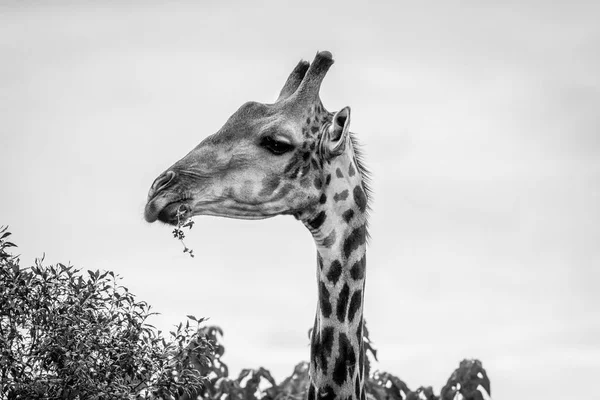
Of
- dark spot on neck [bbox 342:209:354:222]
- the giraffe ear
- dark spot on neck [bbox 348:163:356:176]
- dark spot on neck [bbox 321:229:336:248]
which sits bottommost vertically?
dark spot on neck [bbox 321:229:336:248]

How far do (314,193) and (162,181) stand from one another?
4.99 ft

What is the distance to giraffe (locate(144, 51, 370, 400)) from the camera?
10320 millimetres

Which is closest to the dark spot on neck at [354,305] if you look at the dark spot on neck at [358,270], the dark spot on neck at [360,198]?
the dark spot on neck at [358,270]

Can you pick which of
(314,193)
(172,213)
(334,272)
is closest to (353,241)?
A: (334,272)

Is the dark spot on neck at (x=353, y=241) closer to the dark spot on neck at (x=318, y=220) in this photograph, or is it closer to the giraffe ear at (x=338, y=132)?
the dark spot on neck at (x=318, y=220)

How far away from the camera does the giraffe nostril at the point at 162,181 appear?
9.95m

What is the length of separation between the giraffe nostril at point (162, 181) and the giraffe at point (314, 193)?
0.14 metres

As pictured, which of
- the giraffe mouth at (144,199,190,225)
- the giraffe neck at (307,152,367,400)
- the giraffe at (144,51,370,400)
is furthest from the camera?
the giraffe neck at (307,152,367,400)

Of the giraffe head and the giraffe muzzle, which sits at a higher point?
the giraffe head

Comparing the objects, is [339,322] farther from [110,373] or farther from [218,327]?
[218,327]

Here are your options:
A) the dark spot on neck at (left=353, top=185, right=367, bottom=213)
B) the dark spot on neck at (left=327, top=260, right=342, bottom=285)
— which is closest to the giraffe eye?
the dark spot on neck at (left=353, top=185, right=367, bottom=213)

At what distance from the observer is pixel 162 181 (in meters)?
9.98

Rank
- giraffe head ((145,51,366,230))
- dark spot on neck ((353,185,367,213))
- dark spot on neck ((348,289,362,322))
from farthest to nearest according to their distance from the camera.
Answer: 1. dark spot on neck ((353,185,367,213))
2. dark spot on neck ((348,289,362,322))
3. giraffe head ((145,51,366,230))

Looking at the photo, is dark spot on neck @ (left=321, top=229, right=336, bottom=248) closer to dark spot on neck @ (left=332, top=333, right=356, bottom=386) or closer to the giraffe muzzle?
dark spot on neck @ (left=332, top=333, right=356, bottom=386)
